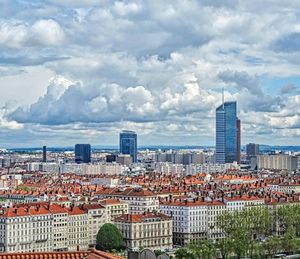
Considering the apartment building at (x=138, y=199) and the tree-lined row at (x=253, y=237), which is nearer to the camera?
the tree-lined row at (x=253, y=237)

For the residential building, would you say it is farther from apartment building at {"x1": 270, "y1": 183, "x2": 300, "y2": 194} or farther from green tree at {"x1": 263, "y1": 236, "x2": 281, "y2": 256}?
green tree at {"x1": 263, "y1": 236, "x2": 281, "y2": 256}

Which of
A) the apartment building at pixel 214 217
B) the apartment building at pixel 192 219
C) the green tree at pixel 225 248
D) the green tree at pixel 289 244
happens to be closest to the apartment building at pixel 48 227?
the apartment building at pixel 192 219

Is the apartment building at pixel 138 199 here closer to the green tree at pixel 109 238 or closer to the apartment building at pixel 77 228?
the apartment building at pixel 77 228

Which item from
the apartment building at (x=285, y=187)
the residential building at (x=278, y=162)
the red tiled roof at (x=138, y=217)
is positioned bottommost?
the red tiled roof at (x=138, y=217)

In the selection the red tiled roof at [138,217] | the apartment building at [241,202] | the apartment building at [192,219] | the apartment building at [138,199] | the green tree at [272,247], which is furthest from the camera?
the apartment building at [138,199]

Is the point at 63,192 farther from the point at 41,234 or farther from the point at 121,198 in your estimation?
the point at 41,234

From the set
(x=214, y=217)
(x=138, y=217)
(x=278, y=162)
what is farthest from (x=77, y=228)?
(x=278, y=162)

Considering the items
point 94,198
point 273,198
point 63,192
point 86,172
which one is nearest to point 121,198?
point 94,198
